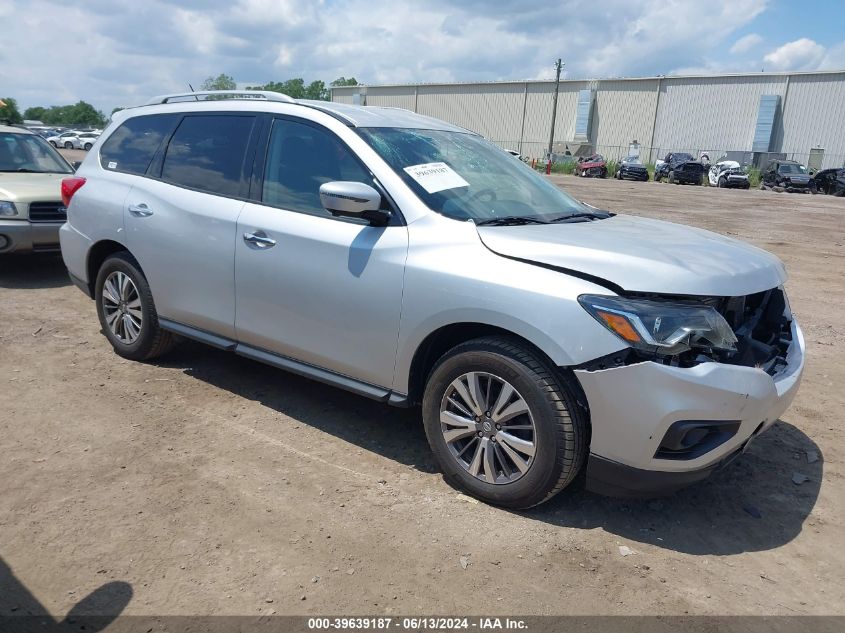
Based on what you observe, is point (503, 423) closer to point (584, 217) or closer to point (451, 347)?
point (451, 347)

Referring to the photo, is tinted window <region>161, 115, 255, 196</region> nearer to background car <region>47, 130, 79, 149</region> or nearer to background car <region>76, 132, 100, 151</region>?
background car <region>76, 132, 100, 151</region>

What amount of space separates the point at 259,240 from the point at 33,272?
18.5 ft

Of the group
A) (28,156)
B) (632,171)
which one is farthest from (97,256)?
(632,171)

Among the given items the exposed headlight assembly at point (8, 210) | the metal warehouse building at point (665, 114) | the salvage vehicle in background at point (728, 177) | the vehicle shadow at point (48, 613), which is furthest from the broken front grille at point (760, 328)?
the metal warehouse building at point (665, 114)

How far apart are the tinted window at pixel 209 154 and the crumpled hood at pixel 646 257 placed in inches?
71.9

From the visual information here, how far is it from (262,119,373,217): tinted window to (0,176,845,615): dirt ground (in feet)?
4.56

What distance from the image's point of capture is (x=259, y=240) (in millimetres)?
3959

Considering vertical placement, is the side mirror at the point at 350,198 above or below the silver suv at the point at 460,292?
above

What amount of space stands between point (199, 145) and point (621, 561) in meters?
3.67

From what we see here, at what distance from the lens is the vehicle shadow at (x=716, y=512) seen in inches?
124

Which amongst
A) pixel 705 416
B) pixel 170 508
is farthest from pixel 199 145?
pixel 705 416

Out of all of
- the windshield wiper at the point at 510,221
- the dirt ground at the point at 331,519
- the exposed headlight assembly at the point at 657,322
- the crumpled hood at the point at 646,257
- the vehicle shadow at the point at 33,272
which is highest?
the windshield wiper at the point at 510,221

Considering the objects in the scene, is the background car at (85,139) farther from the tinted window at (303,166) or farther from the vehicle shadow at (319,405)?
the tinted window at (303,166)

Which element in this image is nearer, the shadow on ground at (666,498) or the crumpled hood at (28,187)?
the shadow on ground at (666,498)
